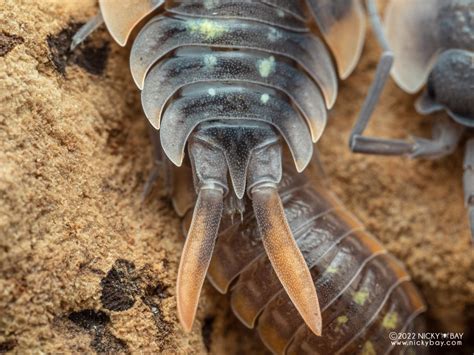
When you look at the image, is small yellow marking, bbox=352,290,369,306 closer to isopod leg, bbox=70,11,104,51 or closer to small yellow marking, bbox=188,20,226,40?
small yellow marking, bbox=188,20,226,40

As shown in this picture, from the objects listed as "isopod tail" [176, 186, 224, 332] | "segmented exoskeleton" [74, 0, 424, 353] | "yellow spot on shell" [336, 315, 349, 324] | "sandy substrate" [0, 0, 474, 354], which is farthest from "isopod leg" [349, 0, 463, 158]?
"isopod tail" [176, 186, 224, 332]

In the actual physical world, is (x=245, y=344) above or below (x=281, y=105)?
below

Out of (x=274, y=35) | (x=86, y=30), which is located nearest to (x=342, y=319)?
(x=274, y=35)

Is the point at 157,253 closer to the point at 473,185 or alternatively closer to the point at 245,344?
the point at 245,344

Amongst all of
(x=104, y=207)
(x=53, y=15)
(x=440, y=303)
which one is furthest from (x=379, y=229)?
(x=53, y=15)

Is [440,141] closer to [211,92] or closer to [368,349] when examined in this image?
[368,349]

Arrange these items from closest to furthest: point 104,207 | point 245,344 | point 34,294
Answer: point 34,294, point 104,207, point 245,344

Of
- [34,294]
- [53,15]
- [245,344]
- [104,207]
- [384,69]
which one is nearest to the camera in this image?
[34,294]

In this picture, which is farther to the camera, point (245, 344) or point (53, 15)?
point (245, 344)
